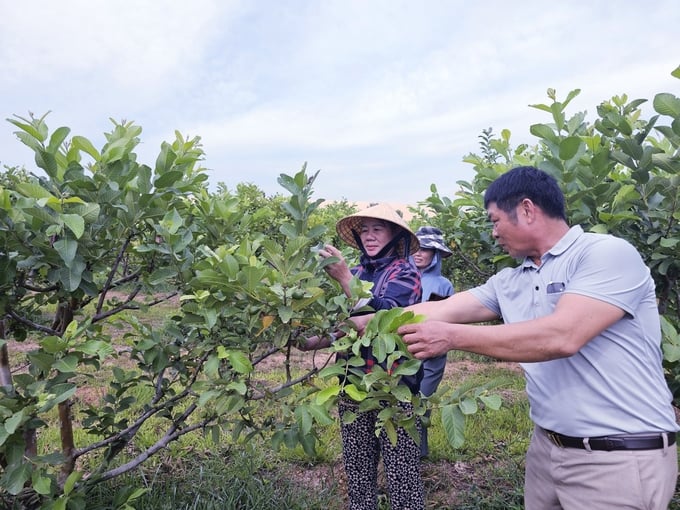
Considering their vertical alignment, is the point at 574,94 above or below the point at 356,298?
above

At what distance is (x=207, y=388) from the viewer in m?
1.72

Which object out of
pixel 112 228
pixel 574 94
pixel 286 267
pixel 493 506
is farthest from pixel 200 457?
Answer: pixel 574 94

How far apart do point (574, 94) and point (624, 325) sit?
3.99 feet

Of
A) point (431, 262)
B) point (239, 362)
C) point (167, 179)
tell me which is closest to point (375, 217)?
point (167, 179)

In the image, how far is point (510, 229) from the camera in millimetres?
1849

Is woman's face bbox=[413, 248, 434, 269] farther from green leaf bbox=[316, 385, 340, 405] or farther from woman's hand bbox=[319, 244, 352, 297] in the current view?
green leaf bbox=[316, 385, 340, 405]

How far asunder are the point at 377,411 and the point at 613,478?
116 centimetres

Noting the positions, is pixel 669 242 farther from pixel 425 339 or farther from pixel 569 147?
pixel 425 339

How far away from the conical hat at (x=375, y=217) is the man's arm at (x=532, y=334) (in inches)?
39.7

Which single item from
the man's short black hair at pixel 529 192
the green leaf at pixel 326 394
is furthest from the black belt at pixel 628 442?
the green leaf at pixel 326 394

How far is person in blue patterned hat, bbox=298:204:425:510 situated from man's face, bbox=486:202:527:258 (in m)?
0.61

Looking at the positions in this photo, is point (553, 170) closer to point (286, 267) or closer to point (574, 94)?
point (574, 94)

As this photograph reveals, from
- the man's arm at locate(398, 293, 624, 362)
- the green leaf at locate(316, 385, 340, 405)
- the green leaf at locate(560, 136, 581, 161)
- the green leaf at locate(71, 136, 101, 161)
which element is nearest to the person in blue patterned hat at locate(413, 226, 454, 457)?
the green leaf at locate(560, 136, 581, 161)

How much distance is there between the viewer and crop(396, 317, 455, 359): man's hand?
5.27 ft
